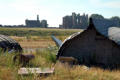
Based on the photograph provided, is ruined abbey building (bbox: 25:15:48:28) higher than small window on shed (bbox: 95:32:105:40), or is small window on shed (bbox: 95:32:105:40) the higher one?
small window on shed (bbox: 95:32:105:40)

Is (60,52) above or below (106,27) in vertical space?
below

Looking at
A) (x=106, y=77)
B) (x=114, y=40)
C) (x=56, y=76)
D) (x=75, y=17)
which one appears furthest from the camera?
(x=75, y=17)

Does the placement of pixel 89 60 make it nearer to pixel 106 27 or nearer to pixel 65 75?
pixel 106 27

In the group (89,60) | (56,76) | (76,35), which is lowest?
(89,60)

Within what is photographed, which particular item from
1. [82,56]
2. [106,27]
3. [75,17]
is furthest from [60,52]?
[75,17]

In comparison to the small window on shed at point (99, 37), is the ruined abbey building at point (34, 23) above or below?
below

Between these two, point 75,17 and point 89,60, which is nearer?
point 89,60

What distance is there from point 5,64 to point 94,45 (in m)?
4.78

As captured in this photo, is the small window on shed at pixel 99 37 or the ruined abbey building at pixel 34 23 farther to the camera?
the ruined abbey building at pixel 34 23

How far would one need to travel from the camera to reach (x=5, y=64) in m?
5.58

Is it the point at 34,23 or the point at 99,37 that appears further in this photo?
the point at 34,23

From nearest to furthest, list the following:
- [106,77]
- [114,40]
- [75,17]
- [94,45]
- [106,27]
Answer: [106,77] < [114,40] < [94,45] < [106,27] < [75,17]

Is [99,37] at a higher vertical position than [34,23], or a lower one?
higher

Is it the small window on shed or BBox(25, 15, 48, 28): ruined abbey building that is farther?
BBox(25, 15, 48, 28): ruined abbey building
